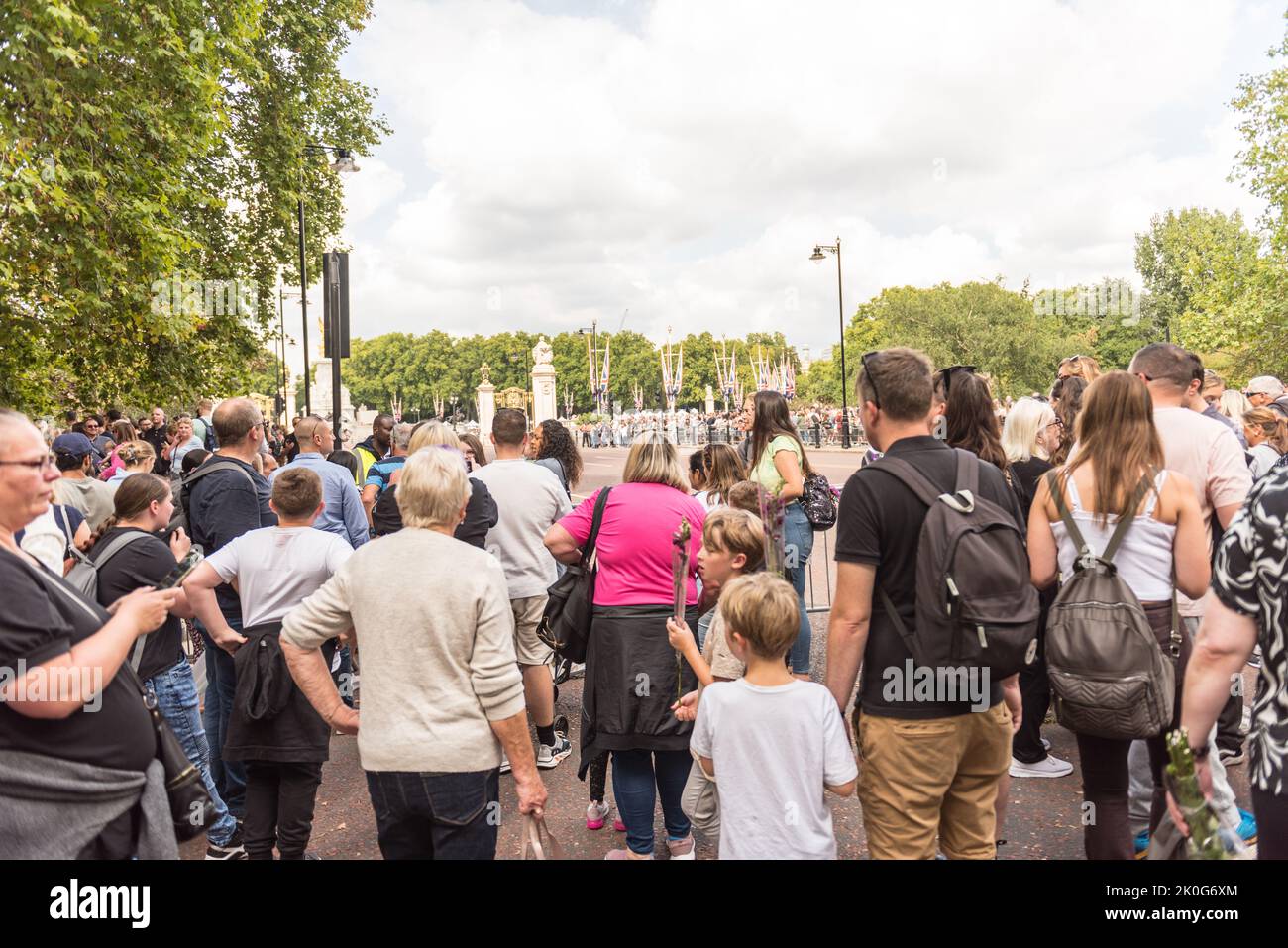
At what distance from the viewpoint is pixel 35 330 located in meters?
11.9

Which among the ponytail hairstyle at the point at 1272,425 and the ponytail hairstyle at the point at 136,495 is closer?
the ponytail hairstyle at the point at 136,495

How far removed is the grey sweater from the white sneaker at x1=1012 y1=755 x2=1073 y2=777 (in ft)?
11.4

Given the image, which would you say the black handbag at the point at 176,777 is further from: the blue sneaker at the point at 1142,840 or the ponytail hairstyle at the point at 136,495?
the blue sneaker at the point at 1142,840

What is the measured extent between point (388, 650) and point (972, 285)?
54935 mm

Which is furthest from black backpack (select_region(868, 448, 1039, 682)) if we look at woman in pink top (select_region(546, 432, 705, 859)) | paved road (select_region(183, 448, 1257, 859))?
paved road (select_region(183, 448, 1257, 859))

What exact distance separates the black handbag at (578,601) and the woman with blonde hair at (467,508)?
0.86m

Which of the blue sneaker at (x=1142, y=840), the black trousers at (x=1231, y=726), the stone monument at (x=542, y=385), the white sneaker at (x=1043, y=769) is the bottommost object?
the white sneaker at (x=1043, y=769)

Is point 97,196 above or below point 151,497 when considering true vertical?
above

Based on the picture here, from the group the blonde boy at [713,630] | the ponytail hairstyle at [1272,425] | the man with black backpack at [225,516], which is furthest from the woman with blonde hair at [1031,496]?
the man with black backpack at [225,516]

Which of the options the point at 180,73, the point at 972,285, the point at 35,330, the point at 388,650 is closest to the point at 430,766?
the point at 388,650

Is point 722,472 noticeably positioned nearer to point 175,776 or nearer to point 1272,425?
point 175,776

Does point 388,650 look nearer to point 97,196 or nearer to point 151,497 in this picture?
point 151,497

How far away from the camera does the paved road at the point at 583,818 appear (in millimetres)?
4192

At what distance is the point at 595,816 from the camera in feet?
14.8
